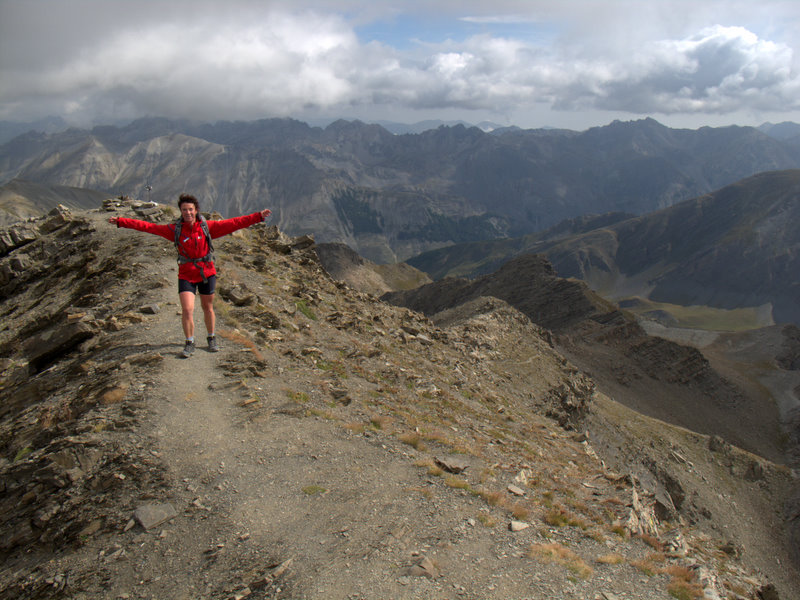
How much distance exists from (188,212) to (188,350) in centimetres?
409

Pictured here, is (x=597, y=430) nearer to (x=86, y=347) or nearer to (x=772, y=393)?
(x=86, y=347)

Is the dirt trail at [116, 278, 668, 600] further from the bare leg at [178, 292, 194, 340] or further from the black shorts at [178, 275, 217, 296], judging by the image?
the black shorts at [178, 275, 217, 296]

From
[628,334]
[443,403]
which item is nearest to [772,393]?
[628,334]

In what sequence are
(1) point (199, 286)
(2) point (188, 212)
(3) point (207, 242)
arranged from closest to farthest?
(2) point (188, 212)
(3) point (207, 242)
(1) point (199, 286)

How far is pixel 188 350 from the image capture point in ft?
48.3

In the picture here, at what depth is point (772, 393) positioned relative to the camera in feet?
373

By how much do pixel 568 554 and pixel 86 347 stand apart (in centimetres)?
1518

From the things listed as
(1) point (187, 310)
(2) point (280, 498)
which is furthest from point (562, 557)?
(1) point (187, 310)

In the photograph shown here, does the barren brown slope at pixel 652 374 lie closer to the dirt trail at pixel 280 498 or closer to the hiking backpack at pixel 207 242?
the hiking backpack at pixel 207 242

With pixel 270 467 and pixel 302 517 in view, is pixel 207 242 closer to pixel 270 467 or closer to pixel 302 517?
pixel 270 467

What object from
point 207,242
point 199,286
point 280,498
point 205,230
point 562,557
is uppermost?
point 205,230

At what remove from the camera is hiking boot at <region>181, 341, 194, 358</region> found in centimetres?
1466

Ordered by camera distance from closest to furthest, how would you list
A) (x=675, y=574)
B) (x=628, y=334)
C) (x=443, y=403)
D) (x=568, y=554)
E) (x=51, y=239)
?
1. (x=568, y=554)
2. (x=675, y=574)
3. (x=443, y=403)
4. (x=51, y=239)
5. (x=628, y=334)

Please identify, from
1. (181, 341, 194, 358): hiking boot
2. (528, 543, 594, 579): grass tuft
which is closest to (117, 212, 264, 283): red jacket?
(181, 341, 194, 358): hiking boot
